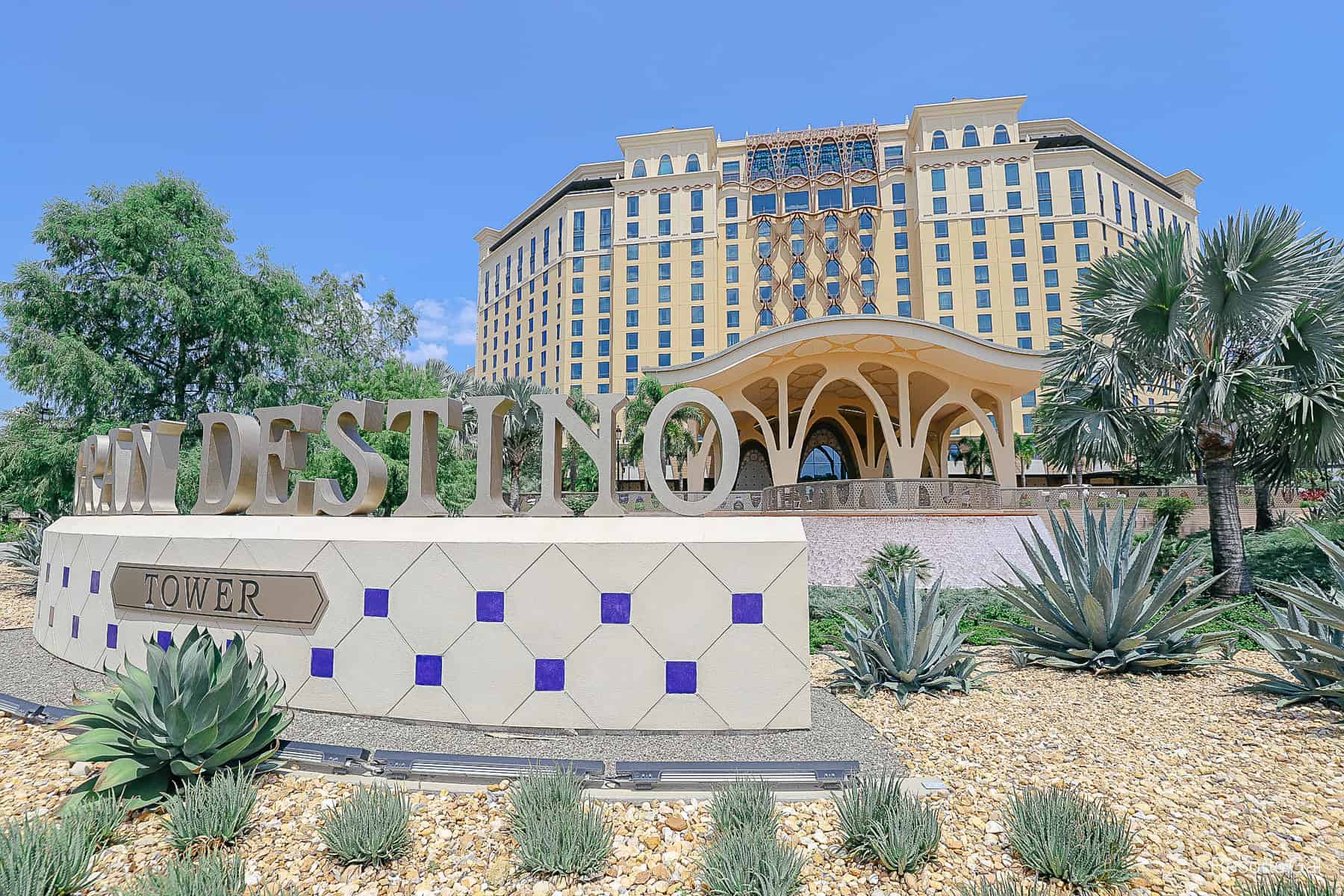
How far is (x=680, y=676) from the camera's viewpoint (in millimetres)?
5574

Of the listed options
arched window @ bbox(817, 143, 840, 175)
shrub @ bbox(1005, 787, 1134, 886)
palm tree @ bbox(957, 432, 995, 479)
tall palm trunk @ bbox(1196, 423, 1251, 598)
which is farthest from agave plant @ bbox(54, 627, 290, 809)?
arched window @ bbox(817, 143, 840, 175)

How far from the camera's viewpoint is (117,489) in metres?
8.91

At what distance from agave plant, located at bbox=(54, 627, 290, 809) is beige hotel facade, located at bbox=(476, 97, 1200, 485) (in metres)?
53.6

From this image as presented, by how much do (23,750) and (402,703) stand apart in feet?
9.52

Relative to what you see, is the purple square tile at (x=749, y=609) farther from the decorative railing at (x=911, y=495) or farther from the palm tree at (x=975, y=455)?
the palm tree at (x=975, y=455)

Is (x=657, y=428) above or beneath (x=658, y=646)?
above

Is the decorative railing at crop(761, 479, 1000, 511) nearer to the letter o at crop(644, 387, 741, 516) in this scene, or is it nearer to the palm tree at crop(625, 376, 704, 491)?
the palm tree at crop(625, 376, 704, 491)

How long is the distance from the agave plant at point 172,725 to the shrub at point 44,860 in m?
0.53

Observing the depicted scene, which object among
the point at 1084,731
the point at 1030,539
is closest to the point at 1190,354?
the point at 1030,539

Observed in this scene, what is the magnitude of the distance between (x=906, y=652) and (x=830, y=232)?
61.2 metres

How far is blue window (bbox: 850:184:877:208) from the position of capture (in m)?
62.1

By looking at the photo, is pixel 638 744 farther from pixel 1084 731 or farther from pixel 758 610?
pixel 1084 731

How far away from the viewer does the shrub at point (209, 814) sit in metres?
3.79

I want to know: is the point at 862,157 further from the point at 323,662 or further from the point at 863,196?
the point at 323,662
